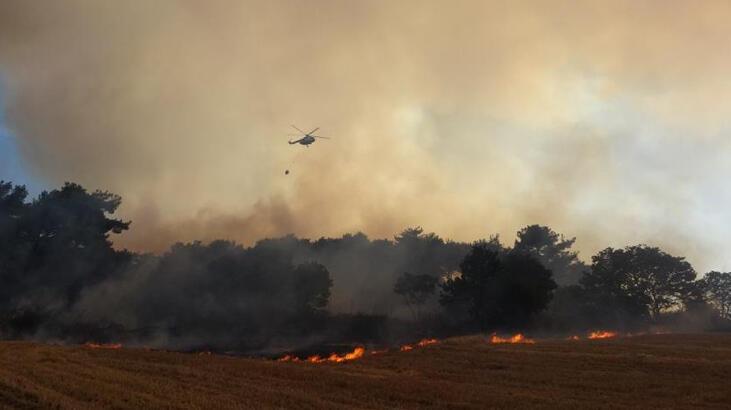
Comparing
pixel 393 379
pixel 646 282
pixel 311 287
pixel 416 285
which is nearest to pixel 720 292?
pixel 646 282

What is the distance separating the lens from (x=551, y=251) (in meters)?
135

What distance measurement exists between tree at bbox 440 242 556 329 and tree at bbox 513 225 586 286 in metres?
37.5

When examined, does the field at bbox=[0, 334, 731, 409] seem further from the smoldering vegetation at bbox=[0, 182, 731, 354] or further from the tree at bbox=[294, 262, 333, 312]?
the tree at bbox=[294, 262, 333, 312]

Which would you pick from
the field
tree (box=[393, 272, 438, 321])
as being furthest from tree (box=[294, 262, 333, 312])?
the field

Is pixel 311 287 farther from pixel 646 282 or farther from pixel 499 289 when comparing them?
pixel 646 282

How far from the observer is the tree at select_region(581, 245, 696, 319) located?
100375 millimetres

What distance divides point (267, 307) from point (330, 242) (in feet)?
136

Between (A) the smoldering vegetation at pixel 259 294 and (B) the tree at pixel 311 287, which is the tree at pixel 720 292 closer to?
(A) the smoldering vegetation at pixel 259 294

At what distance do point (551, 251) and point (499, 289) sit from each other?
166 ft

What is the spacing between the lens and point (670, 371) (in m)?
37.2

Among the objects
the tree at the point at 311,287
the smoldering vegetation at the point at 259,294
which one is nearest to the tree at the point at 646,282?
the smoldering vegetation at the point at 259,294

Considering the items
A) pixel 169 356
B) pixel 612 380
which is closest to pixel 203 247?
pixel 169 356

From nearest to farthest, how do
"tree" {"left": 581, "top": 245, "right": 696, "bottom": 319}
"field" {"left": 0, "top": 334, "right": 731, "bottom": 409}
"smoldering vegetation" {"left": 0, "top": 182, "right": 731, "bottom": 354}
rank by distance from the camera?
"field" {"left": 0, "top": 334, "right": 731, "bottom": 409} → "smoldering vegetation" {"left": 0, "top": 182, "right": 731, "bottom": 354} → "tree" {"left": 581, "top": 245, "right": 696, "bottom": 319}

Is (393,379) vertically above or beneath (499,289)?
beneath
